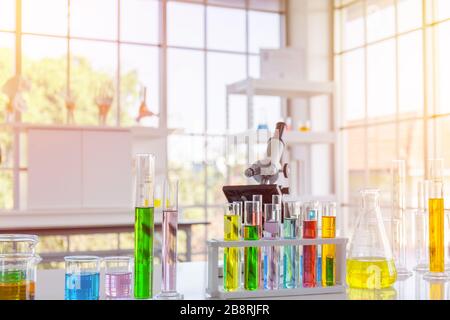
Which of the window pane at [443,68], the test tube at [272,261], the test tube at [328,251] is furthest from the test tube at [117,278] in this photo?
the window pane at [443,68]

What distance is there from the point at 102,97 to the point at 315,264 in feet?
11.1

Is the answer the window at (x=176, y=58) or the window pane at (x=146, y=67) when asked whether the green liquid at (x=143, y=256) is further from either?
the window pane at (x=146, y=67)

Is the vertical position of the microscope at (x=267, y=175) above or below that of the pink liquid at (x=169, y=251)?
above

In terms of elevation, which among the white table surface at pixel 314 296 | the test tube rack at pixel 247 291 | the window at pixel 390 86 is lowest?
the white table surface at pixel 314 296

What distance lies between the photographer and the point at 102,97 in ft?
14.2

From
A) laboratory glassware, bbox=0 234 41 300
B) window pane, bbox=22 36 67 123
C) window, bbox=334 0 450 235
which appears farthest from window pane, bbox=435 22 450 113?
laboratory glassware, bbox=0 234 41 300

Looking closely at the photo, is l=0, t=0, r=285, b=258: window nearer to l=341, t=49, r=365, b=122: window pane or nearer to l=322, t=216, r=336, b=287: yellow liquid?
l=341, t=49, r=365, b=122: window pane

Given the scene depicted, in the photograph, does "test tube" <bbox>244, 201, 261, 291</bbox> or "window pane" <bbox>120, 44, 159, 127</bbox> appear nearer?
"test tube" <bbox>244, 201, 261, 291</bbox>

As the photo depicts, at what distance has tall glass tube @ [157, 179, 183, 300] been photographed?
1109 millimetres

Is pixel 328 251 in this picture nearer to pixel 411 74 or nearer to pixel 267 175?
pixel 267 175

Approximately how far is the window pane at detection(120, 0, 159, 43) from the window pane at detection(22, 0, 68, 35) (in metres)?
0.54

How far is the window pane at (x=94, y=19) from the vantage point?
5352 millimetres

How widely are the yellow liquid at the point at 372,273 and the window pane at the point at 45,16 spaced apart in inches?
183
